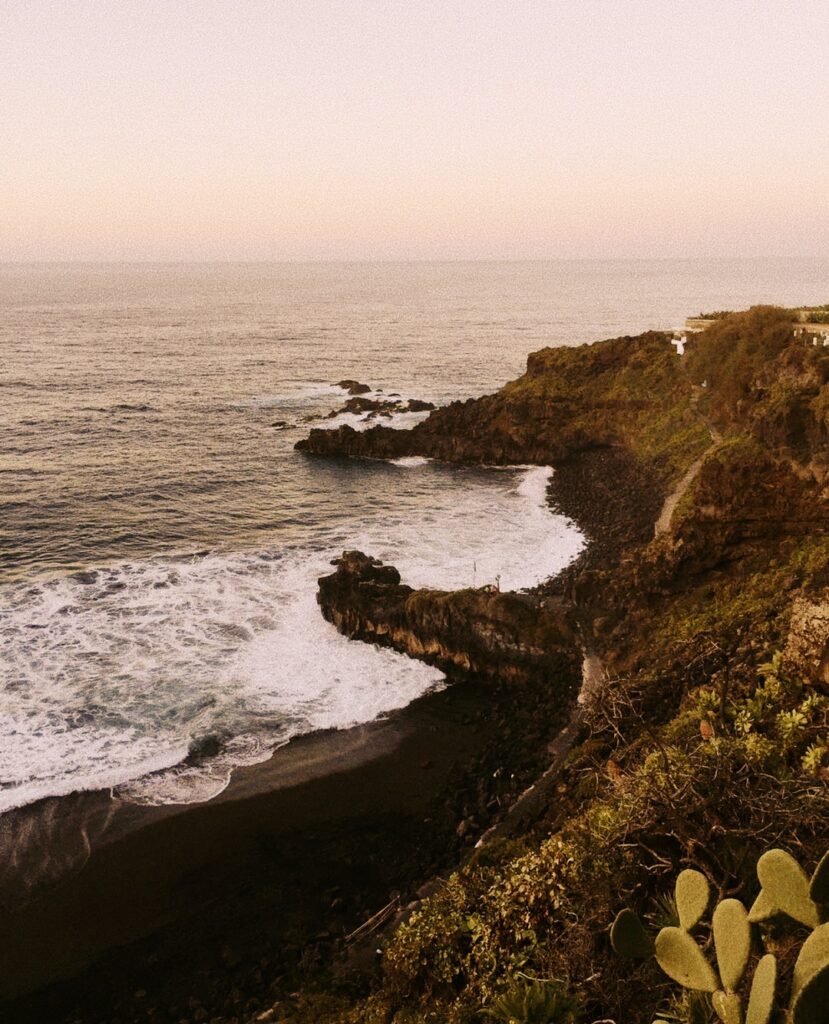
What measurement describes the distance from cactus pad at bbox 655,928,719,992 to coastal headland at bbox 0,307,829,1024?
3.69 metres

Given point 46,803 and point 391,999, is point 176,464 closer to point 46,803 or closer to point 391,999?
point 46,803

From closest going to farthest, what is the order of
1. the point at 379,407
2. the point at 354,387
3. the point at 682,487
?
the point at 682,487, the point at 379,407, the point at 354,387

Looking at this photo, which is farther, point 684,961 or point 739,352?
point 739,352

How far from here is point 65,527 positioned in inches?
1665

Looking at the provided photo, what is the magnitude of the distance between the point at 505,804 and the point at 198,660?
50.6ft

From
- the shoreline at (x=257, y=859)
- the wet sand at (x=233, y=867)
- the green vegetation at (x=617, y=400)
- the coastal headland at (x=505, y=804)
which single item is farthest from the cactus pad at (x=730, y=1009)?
the green vegetation at (x=617, y=400)

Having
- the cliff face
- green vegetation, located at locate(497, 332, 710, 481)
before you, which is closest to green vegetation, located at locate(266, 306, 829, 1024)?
green vegetation, located at locate(497, 332, 710, 481)

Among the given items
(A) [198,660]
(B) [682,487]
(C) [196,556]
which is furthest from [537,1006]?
(B) [682,487]

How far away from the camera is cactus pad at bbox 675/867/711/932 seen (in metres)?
7.14

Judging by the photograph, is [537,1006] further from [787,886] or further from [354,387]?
[354,387]

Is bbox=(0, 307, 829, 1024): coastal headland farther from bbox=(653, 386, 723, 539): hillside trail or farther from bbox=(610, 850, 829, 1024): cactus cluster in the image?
bbox=(610, 850, 829, 1024): cactus cluster

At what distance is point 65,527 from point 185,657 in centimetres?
1936

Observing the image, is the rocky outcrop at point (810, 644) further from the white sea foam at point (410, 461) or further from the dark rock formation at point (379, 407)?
the dark rock formation at point (379, 407)

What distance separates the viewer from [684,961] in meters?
6.59
